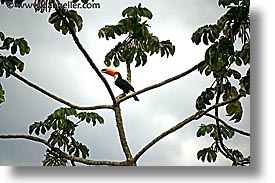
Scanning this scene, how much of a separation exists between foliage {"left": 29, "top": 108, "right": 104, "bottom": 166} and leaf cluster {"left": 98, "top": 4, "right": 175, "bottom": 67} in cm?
24

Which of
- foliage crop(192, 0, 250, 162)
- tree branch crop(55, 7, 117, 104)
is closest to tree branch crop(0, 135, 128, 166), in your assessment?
tree branch crop(55, 7, 117, 104)

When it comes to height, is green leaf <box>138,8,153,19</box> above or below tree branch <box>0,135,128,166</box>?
above

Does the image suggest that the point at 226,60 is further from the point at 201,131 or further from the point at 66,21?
the point at 66,21

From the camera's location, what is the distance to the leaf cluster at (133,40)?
6.20ft

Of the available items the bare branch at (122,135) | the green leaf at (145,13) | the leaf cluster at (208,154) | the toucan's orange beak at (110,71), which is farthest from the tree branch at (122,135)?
the green leaf at (145,13)

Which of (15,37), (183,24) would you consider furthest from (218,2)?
(15,37)

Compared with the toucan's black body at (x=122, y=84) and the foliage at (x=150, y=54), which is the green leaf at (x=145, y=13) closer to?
the foliage at (x=150, y=54)

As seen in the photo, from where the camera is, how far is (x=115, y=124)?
1879mm

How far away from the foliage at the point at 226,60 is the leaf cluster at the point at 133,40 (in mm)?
162

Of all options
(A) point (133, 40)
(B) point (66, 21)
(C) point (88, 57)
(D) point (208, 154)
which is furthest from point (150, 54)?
(D) point (208, 154)

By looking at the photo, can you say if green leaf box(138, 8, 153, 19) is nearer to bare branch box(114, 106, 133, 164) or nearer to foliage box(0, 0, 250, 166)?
foliage box(0, 0, 250, 166)

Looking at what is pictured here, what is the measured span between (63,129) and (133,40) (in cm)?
48

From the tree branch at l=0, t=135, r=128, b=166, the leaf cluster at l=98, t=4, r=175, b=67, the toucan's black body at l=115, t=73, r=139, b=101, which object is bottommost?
the tree branch at l=0, t=135, r=128, b=166

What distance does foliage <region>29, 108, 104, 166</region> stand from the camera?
6.12 feet
